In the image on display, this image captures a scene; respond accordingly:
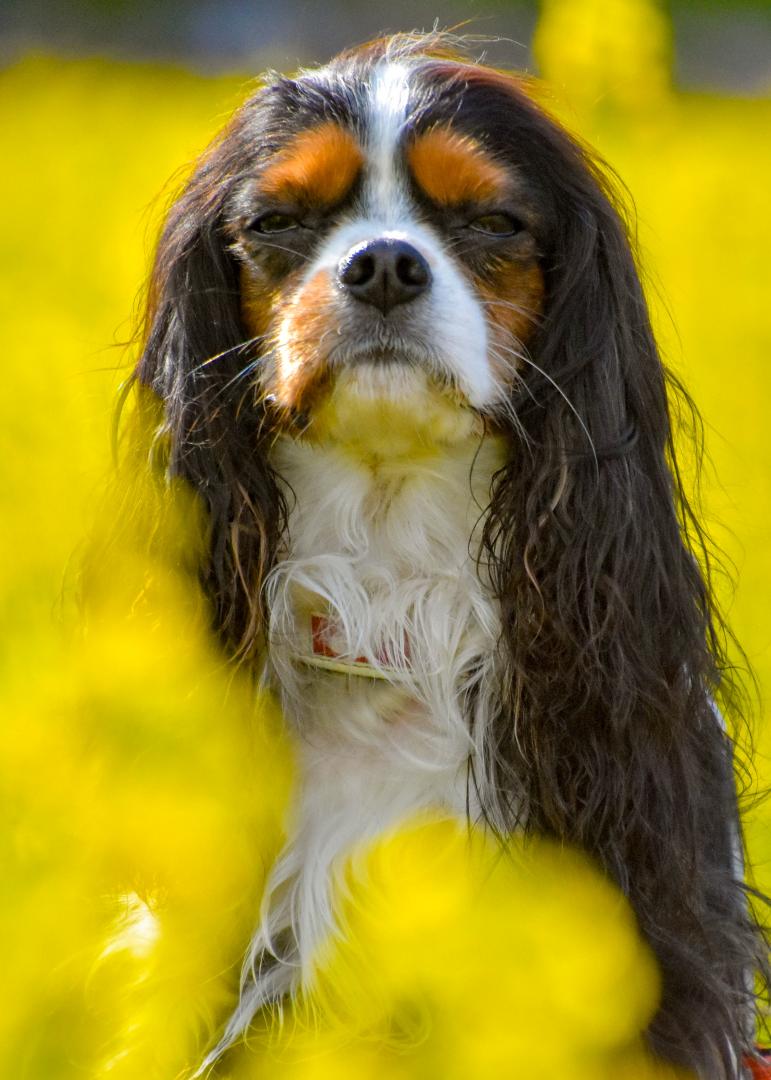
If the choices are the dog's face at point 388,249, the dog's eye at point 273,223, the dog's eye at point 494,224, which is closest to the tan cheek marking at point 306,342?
the dog's face at point 388,249

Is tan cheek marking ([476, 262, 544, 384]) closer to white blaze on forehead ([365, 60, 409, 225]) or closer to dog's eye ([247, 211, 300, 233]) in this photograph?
white blaze on forehead ([365, 60, 409, 225])

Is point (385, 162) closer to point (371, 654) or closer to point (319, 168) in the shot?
point (319, 168)

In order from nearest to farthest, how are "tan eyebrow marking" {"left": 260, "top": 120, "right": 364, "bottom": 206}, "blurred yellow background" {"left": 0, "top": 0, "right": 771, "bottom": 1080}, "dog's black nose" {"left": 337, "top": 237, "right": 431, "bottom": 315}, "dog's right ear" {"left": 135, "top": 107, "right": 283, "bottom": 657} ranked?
"blurred yellow background" {"left": 0, "top": 0, "right": 771, "bottom": 1080} < "dog's black nose" {"left": 337, "top": 237, "right": 431, "bottom": 315} < "tan eyebrow marking" {"left": 260, "top": 120, "right": 364, "bottom": 206} < "dog's right ear" {"left": 135, "top": 107, "right": 283, "bottom": 657}

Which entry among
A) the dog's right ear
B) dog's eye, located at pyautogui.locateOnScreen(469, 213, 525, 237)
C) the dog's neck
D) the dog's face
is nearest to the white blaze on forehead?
the dog's face

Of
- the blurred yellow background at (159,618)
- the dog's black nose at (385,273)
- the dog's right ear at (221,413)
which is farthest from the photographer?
the dog's right ear at (221,413)

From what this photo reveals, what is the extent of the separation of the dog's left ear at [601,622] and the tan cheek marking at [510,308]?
0.09 ft

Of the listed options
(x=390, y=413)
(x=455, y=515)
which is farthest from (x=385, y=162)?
(x=455, y=515)

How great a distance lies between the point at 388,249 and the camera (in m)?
2.08

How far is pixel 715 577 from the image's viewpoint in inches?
132

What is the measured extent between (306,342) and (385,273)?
0.46 ft

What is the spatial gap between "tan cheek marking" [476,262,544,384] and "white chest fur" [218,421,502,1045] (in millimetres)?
149

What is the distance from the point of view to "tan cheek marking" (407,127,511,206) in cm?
221

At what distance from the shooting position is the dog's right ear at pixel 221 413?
2311 millimetres

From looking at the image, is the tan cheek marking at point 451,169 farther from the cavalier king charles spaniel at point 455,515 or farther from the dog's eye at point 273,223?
the dog's eye at point 273,223
